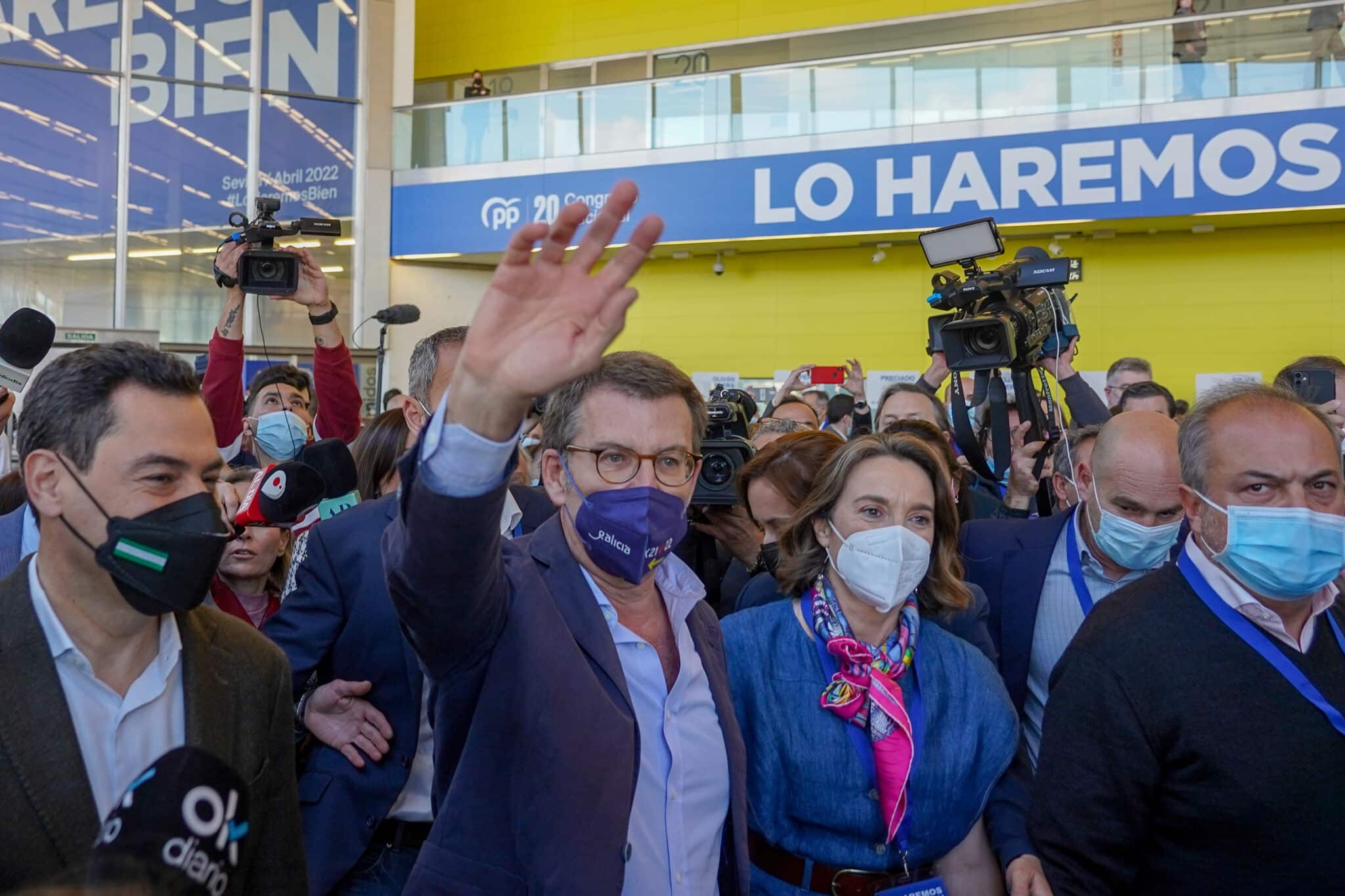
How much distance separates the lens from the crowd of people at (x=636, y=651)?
1.48m

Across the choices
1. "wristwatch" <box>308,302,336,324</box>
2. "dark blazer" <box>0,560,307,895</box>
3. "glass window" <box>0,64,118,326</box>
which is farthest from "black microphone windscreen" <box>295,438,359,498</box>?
"glass window" <box>0,64,118,326</box>

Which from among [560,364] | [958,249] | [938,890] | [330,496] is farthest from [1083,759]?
[958,249]

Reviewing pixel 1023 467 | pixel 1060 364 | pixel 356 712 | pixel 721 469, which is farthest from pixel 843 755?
pixel 1060 364

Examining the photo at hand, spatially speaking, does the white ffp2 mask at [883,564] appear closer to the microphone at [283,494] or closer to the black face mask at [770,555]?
the black face mask at [770,555]

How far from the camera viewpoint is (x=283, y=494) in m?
2.17

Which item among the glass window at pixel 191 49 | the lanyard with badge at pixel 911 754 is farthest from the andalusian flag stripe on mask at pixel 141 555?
the glass window at pixel 191 49

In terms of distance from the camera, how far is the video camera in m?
4.55

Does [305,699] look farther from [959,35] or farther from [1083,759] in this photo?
[959,35]

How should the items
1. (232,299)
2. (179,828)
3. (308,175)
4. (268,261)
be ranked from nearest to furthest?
(179,828) < (232,299) < (268,261) < (308,175)

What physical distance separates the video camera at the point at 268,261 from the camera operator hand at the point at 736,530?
1.88 m

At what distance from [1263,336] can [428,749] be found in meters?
11.3

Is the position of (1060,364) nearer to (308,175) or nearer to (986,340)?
(986,340)

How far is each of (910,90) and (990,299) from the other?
8.18 m

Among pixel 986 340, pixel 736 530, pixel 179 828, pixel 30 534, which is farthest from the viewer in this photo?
pixel 986 340
